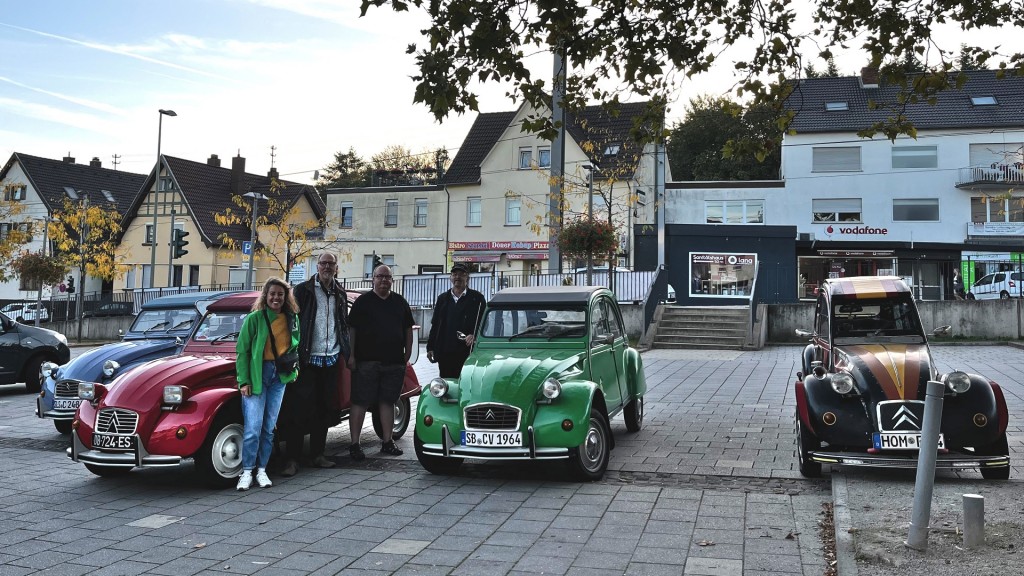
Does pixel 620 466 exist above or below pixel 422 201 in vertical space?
below

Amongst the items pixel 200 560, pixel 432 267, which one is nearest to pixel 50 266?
pixel 432 267

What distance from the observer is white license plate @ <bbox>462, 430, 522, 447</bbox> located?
23.9ft

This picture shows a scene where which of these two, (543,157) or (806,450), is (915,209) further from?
(806,450)

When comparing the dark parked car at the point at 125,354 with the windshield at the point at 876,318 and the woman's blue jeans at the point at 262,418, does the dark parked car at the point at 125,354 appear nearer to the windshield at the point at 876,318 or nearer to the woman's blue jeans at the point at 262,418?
the woman's blue jeans at the point at 262,418

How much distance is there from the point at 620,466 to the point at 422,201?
1608 inches

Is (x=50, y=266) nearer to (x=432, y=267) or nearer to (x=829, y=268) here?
(x=432, y=267)

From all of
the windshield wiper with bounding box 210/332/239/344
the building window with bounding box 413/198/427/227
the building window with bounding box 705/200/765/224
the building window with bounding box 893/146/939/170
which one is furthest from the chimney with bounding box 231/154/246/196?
the windshield wiper with bounding box 210/332/239/344

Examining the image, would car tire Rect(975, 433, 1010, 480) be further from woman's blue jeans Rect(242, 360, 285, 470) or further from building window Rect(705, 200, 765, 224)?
building window Rect(705, 200, 765, 224)

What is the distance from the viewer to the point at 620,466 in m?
8.17

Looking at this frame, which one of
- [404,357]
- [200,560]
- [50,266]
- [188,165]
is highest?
[188,165]

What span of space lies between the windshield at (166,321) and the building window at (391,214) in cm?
3755

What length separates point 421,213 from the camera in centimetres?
4803

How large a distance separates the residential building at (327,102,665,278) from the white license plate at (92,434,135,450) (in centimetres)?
3550

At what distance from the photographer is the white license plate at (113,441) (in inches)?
279
